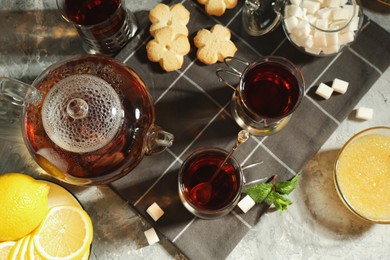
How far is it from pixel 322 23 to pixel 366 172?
0.38 meters

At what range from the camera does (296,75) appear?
3.68ft

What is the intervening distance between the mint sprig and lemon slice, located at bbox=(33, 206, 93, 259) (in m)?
0.39

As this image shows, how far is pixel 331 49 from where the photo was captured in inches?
47.2

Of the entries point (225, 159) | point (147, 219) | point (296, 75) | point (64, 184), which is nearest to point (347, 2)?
point (296, 75)

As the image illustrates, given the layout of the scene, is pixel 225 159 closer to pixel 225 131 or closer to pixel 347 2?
pixel 225 131

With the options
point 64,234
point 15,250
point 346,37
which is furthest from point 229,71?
point 15,250

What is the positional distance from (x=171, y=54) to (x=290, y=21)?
0.30 metres

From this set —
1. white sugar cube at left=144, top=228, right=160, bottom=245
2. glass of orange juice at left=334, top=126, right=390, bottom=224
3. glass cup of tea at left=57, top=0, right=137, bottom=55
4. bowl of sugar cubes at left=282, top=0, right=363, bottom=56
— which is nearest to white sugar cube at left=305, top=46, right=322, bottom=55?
bowl of sugar cubes at left=282, top=0, right=363, bottom=56

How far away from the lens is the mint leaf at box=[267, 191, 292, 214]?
3.87 ft

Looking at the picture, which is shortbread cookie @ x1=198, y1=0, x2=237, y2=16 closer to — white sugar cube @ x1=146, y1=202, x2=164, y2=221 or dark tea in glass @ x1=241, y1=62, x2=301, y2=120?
dark tea in glass @ x1=241, y1=62, x2=301, y2=120

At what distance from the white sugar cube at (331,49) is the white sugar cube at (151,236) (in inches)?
23.7

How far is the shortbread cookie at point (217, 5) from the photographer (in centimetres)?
124

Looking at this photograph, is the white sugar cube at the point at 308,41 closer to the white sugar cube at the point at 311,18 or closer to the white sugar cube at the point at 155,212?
the white sugar cube at the point at 311,18

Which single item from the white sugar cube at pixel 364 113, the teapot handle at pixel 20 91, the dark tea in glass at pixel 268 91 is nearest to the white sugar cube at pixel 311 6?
the dark tea in glass at pixel 268 91
